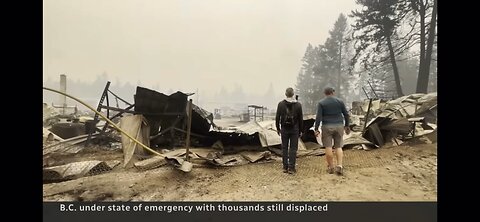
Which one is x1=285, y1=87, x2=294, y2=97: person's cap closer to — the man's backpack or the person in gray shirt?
the man's backpack

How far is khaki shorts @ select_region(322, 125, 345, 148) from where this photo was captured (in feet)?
9.68

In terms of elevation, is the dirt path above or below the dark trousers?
below

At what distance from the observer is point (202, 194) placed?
9.02 feet

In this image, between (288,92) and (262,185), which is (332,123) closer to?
(288,92)

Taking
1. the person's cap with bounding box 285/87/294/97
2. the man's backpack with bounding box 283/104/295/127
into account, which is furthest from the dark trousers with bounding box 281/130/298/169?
the person's cap with bounding box 285/87/294/97

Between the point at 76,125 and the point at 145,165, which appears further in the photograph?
the point at 76,125

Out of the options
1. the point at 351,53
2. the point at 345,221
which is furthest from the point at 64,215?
the point at 351,53

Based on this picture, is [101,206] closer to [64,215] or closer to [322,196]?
[64,215]

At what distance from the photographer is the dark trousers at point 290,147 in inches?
117

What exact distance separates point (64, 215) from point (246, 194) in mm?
1983

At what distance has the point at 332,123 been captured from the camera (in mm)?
2963

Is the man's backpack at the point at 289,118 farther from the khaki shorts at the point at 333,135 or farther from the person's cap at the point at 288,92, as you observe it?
the khaki shorts at the point at 333,135

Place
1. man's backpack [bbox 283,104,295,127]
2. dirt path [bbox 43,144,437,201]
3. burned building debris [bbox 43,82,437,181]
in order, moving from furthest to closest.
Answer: burned building debris [bbox 43,82,437,181] → man's backpack [bbox 283,104,295,127] → dirt path [bbox 43,144,437,201]
